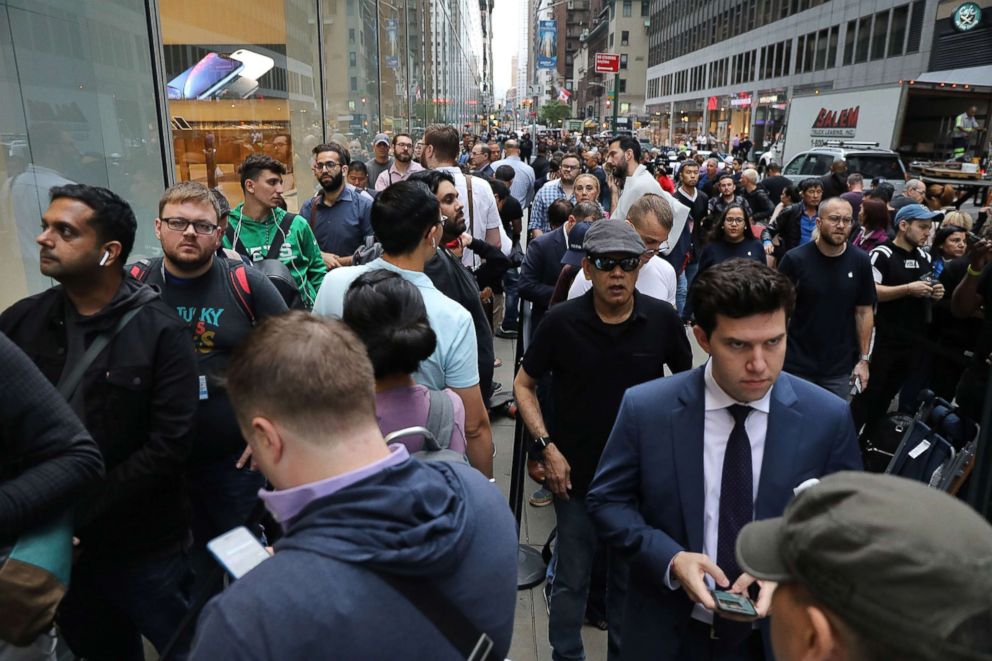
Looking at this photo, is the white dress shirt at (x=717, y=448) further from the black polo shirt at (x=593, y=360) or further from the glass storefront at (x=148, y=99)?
the glass storefront at (x=148, y=99)

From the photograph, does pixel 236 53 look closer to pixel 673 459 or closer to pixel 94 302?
pixel 94 302

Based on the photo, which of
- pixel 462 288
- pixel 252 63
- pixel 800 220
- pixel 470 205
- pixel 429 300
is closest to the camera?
pixel 429 300

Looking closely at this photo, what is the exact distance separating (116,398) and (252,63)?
234 inches

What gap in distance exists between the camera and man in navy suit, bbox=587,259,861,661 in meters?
2.00

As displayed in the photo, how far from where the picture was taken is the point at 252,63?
286 inches

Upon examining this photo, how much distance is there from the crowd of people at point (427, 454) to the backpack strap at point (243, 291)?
0.01 meters

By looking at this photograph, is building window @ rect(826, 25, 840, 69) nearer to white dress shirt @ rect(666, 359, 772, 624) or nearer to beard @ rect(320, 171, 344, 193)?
beard @ rect(320, 171, 344, 193)

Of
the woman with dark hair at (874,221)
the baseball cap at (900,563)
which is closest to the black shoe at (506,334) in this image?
the woman with dark hair at (874,221)

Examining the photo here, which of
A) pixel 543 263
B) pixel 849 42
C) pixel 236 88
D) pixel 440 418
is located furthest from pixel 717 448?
pixel 849 42

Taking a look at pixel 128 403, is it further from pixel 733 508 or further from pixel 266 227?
pixel 266 227

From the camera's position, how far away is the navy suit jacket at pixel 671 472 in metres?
2.00

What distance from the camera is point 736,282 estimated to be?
2031 millimetres

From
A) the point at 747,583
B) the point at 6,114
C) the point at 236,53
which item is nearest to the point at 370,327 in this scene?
the point at 747,583

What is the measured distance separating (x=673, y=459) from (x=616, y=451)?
205 mm
